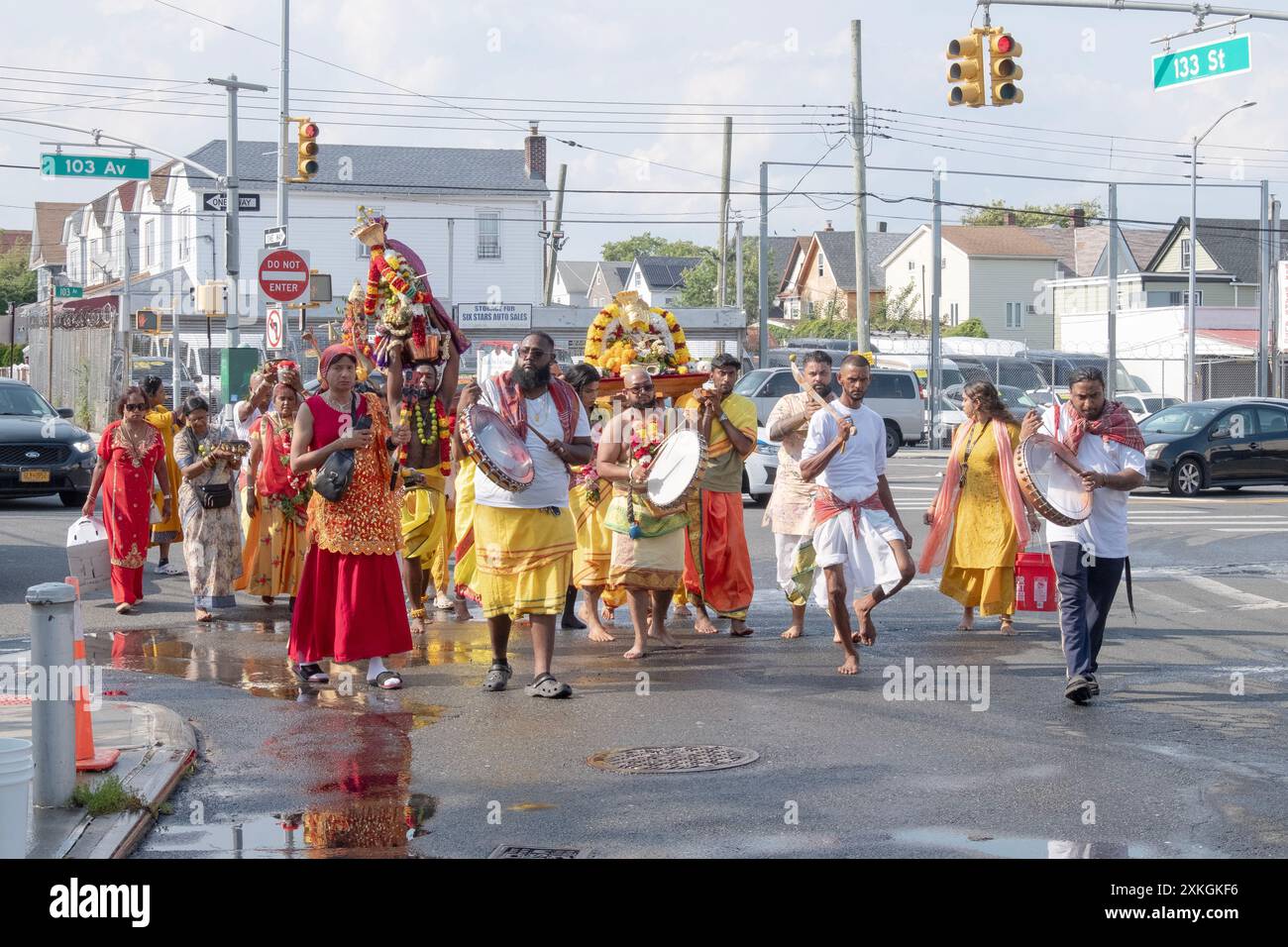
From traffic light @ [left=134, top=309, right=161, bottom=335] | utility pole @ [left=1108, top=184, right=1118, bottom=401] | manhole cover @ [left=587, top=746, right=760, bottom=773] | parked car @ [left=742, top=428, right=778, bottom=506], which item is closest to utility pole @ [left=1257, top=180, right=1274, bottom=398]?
utility pole @ [left=1108, top=184, right=1118, bottom=401]

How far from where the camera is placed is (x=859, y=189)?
116ft

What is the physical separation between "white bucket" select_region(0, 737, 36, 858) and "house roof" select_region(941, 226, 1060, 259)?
67623mm

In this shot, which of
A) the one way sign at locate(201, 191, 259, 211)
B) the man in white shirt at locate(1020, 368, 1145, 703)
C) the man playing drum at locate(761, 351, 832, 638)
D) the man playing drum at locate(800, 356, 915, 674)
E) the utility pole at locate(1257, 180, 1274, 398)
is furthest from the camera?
the utility pole at locate(1257, 180, 1274, 398)

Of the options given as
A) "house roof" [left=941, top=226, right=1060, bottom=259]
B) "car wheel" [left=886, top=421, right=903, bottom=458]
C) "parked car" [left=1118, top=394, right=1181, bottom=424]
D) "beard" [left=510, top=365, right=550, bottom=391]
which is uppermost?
"house roof" [left=941, top=226, right=1060, bottom=259]

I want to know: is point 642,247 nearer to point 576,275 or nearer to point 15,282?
point 576,275

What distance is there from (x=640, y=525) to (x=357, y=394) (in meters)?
2.05

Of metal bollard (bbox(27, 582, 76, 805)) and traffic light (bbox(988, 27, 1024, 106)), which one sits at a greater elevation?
traffic light (bbox(988, 27, 1024, 106))

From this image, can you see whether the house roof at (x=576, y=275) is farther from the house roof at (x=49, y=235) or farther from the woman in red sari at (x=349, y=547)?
the woman in red sari at (x=349, y=547)

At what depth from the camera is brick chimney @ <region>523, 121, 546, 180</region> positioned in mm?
55156

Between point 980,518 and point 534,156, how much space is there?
4529 centimetres

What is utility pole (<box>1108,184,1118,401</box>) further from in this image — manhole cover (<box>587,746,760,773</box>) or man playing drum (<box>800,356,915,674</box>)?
manhole cover (<box>587,746,760,773</box>)

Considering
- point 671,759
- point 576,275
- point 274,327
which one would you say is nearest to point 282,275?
point 274,327

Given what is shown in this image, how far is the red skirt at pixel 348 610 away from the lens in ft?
30.0

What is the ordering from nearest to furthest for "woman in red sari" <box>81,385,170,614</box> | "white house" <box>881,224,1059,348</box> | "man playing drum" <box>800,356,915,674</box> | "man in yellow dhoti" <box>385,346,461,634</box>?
"man playing drum" <box>800,356,915,674</box>
"man in yellow dhoti" <box>385,346,461,634</box>
"woman in red sari" <box>81,385,170,614</box>
"white house" <box>881,224,1059,348</box>
